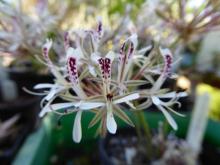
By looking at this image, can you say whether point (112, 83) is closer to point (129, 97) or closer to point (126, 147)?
point (129, 97)

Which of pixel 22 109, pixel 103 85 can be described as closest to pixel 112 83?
pixel 103 85

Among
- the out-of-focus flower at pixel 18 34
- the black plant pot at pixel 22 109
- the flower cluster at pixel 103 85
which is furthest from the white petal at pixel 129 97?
the black plant pot at pixel 22 109

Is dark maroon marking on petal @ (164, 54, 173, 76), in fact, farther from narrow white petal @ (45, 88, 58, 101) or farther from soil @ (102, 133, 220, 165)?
soil @ (102, 133, 220, 165)

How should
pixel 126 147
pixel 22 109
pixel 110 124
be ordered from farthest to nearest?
pixel 22 109 < pixel 126 147 < pixel 110 124

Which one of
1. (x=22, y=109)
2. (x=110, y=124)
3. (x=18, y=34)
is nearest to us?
(x=110, y=124)

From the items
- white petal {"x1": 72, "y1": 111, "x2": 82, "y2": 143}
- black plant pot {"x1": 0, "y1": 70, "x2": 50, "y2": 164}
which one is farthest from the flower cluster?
black plant pot {"x1": 0, "y1": 70, "x2": 50, "y2": 164}

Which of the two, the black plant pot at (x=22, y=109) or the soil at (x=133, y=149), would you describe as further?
the black plant pot at (x=22, y=109)

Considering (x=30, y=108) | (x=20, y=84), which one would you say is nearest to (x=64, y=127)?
(x=30, y=108)

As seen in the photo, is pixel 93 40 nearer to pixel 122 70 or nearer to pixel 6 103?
pixel 122 70

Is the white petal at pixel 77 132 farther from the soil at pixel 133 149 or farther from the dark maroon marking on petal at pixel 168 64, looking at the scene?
the soil at pixel 133 149
